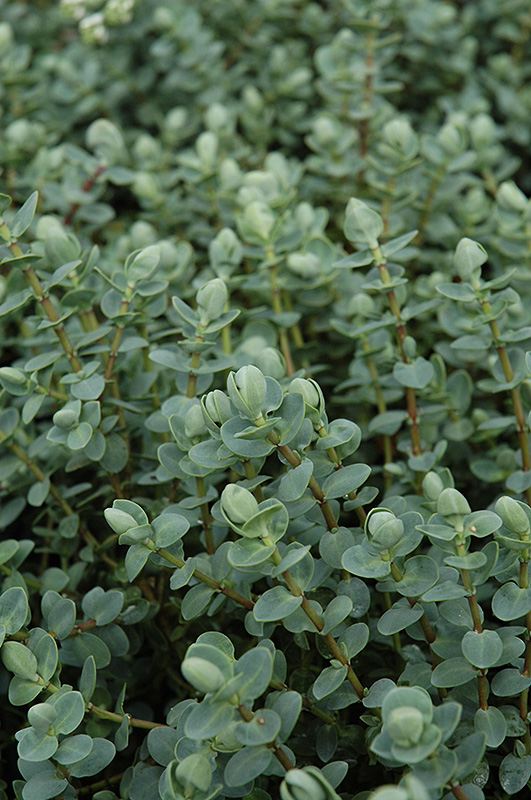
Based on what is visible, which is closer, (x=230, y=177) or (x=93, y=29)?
(x=230, y=177)

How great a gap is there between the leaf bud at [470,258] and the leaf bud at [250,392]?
431 millimetres

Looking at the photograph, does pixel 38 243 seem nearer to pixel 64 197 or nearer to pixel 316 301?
pixel 64 197

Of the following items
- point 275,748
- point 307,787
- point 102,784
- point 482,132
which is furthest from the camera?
point 482,132

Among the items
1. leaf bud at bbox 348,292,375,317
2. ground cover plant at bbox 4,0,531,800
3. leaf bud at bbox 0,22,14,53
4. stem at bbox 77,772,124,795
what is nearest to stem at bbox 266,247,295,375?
ground cover plant at bbox 4,0,531,800

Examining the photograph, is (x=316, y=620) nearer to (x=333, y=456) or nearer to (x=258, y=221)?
(x=333, y=456)

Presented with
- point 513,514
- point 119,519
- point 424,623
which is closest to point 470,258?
point 513,514

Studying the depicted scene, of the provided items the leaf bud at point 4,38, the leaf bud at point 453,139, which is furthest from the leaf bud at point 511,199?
the leaf bud at point 4,38

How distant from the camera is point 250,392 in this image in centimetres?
90

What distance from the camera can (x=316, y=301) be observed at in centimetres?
155

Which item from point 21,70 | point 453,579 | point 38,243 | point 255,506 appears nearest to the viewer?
point 255,506

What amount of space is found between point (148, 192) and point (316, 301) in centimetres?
50

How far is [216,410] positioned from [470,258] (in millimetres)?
462

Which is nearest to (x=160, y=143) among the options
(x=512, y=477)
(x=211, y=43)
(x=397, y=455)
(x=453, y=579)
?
(x=211, y=43)

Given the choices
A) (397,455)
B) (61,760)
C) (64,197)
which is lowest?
(397,455)
